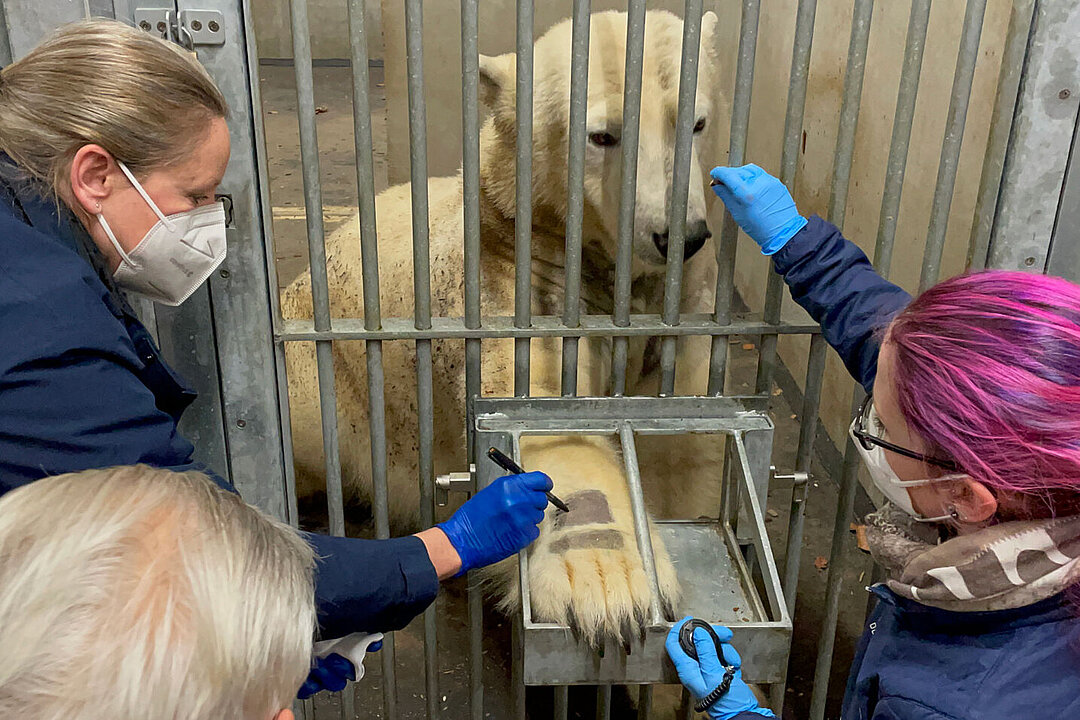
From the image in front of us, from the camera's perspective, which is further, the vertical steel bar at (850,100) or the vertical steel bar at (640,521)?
the vertical steel bar at (850,100)

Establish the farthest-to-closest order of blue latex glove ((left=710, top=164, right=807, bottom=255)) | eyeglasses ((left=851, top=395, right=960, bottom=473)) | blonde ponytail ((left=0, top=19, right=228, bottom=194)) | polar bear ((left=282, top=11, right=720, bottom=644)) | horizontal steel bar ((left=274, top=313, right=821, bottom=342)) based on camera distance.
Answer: horizontal steel bar ((left=274, top=313, right=821, bottom=342))
blue latex glove ((left=710, top=164, right=807, bottom=255))
polar bear ((left=282, top=11, right=720, bottom=644))
blonde ponytail ((left=0, top=19, right=228, bottom=194))
eyeglasses ((left=851, top=395, right=960, bottom=473))

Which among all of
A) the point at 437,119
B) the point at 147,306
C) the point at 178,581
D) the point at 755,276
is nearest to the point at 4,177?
the point at 147,306

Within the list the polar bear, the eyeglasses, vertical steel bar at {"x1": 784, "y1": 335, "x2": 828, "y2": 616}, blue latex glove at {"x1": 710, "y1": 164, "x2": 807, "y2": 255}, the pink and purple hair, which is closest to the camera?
the pink and purple hair

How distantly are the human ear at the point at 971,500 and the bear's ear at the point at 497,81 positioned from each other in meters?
1.45

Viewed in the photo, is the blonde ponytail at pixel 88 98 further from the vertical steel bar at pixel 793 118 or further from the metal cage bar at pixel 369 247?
the vertical steel bar at pixel 793 118

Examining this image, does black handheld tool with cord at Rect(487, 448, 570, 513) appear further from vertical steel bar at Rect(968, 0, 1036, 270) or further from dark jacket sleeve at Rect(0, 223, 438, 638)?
vertical steel bar at Rect(968, 0, 1036, 270)

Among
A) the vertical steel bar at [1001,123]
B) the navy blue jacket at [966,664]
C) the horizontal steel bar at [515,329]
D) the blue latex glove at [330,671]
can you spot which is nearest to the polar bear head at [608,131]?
the horizontal steel bar at [515,329]

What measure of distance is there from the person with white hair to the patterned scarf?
2.57 feet

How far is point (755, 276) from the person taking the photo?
4.79 metres

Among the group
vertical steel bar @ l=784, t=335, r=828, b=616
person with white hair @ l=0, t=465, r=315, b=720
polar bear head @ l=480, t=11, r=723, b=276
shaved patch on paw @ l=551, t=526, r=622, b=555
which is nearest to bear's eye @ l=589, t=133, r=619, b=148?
polar bear head @ l=480, t=11, r=723, b=276

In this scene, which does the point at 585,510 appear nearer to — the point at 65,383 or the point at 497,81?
the point at 65,383

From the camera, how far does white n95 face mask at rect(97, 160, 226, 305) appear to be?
150 centimetres

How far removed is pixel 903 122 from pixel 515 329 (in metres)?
0.87

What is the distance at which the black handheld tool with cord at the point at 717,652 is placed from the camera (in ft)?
4.72
